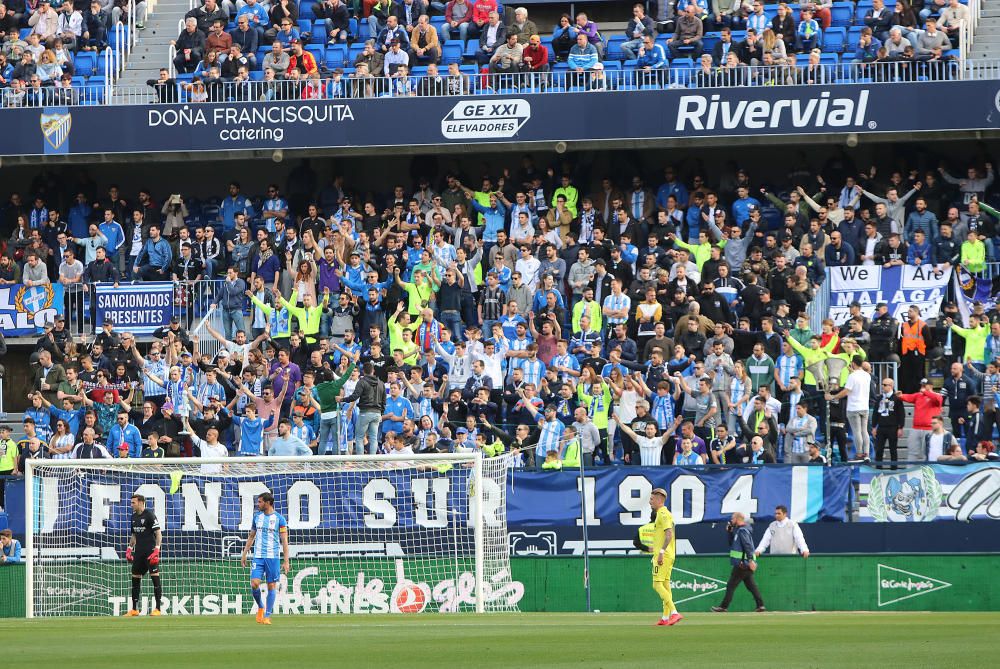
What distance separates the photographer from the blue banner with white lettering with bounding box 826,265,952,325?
27.3 meters

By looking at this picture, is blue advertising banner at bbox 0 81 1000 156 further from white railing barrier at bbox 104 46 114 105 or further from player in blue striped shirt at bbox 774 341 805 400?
player in blue striped shirt at bbox 774 341 805 400

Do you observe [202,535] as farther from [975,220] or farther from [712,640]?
[975,220]

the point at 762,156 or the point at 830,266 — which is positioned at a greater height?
the point at 762,156

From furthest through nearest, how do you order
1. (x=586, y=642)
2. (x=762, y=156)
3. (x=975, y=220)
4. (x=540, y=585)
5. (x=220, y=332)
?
1. (x=762, y=156)
2. (x=220, y=332)
3. (x=975, y=220)
4. (x=540, y=585)
5. (x=586, y=642)

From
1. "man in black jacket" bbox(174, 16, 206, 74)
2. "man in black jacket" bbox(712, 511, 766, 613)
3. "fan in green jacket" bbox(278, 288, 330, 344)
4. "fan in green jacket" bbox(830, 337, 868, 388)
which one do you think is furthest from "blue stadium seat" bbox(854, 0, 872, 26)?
"man in black jacket" bbox(174, 16, 206, 74)

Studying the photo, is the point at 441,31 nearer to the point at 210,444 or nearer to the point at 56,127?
the point at 56,127

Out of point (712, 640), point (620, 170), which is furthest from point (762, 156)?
point (712, 640)

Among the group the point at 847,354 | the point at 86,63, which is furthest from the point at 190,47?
the point at 847,354

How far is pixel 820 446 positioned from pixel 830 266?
446cm

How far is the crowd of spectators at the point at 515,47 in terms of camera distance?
29.6 metres

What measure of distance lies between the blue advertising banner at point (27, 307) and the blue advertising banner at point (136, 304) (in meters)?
0.92

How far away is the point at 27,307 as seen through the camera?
30750 mm

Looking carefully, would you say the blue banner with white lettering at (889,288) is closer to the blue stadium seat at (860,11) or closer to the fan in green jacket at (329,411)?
the blue stadium seat at (860,11)

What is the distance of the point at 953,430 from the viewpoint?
978 inches
